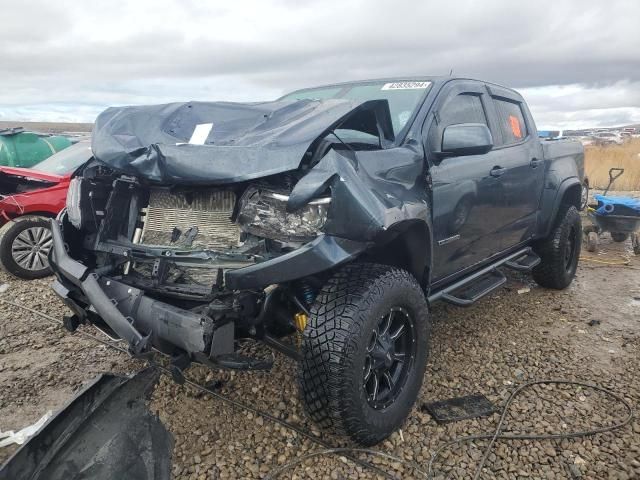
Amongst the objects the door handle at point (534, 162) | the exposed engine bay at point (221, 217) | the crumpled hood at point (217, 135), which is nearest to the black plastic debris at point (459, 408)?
the exposed engine bay at point (221, 217)

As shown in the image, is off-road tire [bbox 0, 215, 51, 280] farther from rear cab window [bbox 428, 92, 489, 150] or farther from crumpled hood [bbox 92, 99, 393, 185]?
rear cab window [bbox 428, 92, 489, 150]

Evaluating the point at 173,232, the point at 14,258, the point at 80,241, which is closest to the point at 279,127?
the point at 173,232

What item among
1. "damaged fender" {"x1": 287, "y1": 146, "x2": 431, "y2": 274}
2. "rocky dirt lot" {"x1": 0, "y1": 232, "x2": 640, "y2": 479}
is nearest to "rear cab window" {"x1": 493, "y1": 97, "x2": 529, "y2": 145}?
"rocky dirt lot" {"x1": 0, "y1": 232, "x2": 640, "y2": 479}

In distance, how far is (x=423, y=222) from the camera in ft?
9.51

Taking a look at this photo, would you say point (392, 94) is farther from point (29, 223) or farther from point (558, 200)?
point (29, 223)

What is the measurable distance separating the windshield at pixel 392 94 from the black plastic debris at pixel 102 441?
6.35ft

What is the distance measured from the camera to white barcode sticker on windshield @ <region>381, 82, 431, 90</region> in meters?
3.58

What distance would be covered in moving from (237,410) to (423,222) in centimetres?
150

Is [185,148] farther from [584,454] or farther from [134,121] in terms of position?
[584,454]

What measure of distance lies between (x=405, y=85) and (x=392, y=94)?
0.13 meters

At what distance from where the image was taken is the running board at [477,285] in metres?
3.46

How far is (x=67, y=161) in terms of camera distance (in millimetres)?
6539

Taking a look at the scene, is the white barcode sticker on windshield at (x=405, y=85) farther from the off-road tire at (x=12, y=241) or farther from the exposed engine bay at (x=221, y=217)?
the off-road tire at (x=12, y=241)

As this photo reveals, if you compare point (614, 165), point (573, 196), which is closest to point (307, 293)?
point (573, 196)
